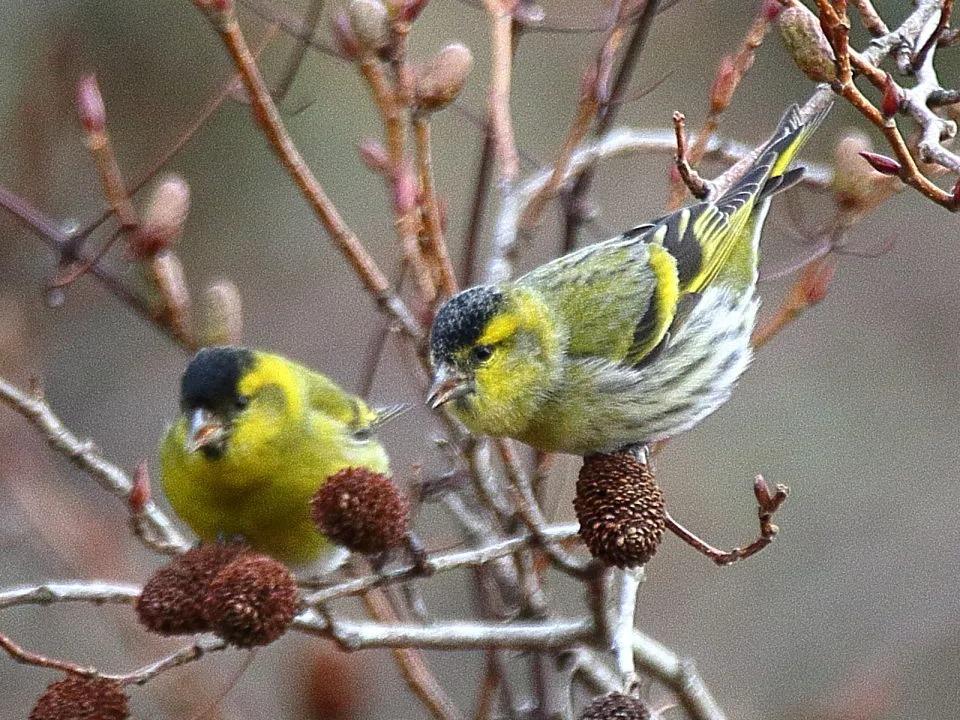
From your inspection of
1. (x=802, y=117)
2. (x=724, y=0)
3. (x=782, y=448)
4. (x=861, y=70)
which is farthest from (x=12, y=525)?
(x=724, y=0)

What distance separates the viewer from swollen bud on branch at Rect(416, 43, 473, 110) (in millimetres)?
2057

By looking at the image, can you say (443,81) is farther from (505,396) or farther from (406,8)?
(505,396)

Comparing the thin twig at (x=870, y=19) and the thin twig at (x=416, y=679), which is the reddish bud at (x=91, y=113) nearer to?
the thin twig at (x=416, y=679)

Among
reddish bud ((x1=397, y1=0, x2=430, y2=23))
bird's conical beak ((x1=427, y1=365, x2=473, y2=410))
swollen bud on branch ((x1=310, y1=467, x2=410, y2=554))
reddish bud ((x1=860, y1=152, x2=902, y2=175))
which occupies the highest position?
reddish bud ((x1=397, y1=0, x2=430, y2=23))

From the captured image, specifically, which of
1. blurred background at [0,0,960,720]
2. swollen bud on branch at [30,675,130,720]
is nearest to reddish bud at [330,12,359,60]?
swollen bud on branch at [30,675,130,720]

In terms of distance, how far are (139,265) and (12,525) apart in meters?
1.02

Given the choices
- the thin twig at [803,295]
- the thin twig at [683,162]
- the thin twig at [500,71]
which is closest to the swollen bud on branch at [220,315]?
the thin twig at [500,71]

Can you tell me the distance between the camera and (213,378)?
240 centimetres

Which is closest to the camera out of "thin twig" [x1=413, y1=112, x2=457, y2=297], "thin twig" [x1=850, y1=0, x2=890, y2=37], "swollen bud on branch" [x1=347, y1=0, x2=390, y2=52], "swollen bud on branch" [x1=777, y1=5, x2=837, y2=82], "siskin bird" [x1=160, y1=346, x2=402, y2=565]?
"swollen bud on branch" [x1=777, y1=5, x2=837, y2=82]

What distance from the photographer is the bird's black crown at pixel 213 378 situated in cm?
236

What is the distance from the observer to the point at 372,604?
89.2 inches

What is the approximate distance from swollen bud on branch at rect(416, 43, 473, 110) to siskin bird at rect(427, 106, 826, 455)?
0.35m

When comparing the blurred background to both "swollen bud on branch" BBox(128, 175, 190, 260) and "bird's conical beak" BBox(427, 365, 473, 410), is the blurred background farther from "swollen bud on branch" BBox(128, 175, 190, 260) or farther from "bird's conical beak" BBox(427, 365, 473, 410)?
"bird's conical beak" BBox(427, 365, 473, 410)

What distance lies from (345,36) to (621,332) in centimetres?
93
